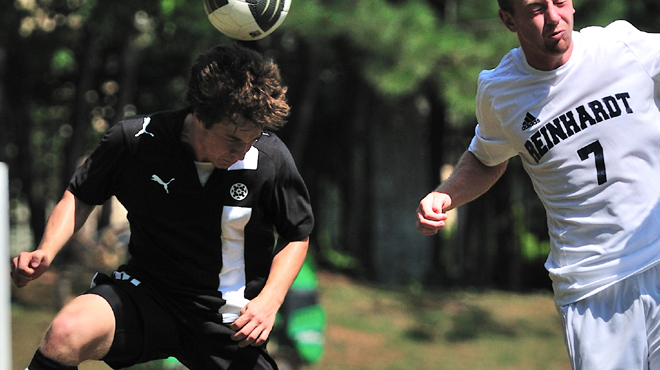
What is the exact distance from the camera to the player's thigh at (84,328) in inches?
114

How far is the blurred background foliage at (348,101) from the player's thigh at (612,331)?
6002 millimetres

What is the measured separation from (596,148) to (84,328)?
1937 mm

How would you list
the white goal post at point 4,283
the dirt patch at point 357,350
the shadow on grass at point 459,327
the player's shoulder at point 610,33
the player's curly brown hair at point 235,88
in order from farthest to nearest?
1. the shadow on grass at point 459,327
2. the dirt patch at point 357,350
3. the player's curly brown hair at point 235,88
4. the player's shoulder at point 610,33
5. the white goal post at point 4,283

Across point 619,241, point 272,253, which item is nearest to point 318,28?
point 272,253

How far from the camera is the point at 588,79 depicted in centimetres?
285

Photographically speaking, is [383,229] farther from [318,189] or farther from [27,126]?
[27,126]

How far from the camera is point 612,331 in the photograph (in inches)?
110

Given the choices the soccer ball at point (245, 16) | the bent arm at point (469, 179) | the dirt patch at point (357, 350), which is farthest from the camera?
the dirt patch at point (357, 350)

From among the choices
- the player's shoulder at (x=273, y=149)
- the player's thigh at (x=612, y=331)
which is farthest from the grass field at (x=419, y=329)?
the player's thigh at (x=612, y=331)

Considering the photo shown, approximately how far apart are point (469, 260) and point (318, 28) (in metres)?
5.80

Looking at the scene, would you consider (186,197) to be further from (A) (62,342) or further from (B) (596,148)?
(B) (596,148)

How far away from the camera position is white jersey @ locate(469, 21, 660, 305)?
2.78 metres

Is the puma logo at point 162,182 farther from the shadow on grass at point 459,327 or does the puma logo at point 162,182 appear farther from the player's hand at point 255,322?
the shadow on grass at point 459,327

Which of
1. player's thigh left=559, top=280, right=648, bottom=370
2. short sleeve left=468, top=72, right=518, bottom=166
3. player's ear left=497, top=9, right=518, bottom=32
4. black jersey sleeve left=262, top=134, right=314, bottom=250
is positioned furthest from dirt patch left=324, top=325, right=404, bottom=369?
player's ear left=497, top=9, right=518, bottom=32
